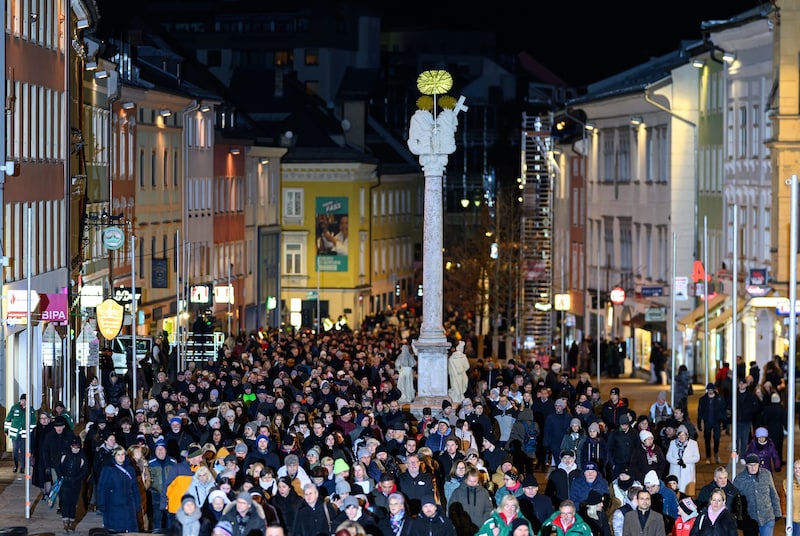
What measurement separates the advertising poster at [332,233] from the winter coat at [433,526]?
84.5 m

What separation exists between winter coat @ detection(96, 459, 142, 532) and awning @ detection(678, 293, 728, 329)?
37229 mm

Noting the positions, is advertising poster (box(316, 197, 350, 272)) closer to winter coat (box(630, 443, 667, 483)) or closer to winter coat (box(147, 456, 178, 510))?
winter coat (box(147, 456, 178, 510))

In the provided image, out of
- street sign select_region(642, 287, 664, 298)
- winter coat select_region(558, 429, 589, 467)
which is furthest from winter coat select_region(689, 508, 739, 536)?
street sign select_region(642, 287, 664, 298)

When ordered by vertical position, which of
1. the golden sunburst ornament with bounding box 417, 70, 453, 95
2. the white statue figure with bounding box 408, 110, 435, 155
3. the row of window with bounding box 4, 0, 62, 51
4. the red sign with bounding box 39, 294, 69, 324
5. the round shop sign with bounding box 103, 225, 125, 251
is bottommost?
the red sign with bounding box 39, 294, 69, 324

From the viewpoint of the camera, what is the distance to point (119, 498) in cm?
2977

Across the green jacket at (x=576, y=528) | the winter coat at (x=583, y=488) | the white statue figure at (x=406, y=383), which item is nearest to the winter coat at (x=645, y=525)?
the green jacket at (x=576, y=528)

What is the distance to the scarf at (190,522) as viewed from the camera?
24.7m

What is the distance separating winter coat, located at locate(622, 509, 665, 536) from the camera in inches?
998

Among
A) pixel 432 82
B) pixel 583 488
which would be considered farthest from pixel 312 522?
pixel 432 82

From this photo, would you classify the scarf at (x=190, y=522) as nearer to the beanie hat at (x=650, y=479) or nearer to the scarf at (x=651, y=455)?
the beanie hat at (x=650, y=479)

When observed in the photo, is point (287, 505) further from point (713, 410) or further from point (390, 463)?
point (713, 410)

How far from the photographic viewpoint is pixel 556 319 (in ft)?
296

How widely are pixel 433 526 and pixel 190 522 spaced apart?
8.57 ft

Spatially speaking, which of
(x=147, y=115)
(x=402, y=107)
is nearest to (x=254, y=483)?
(x=147, y=115)
